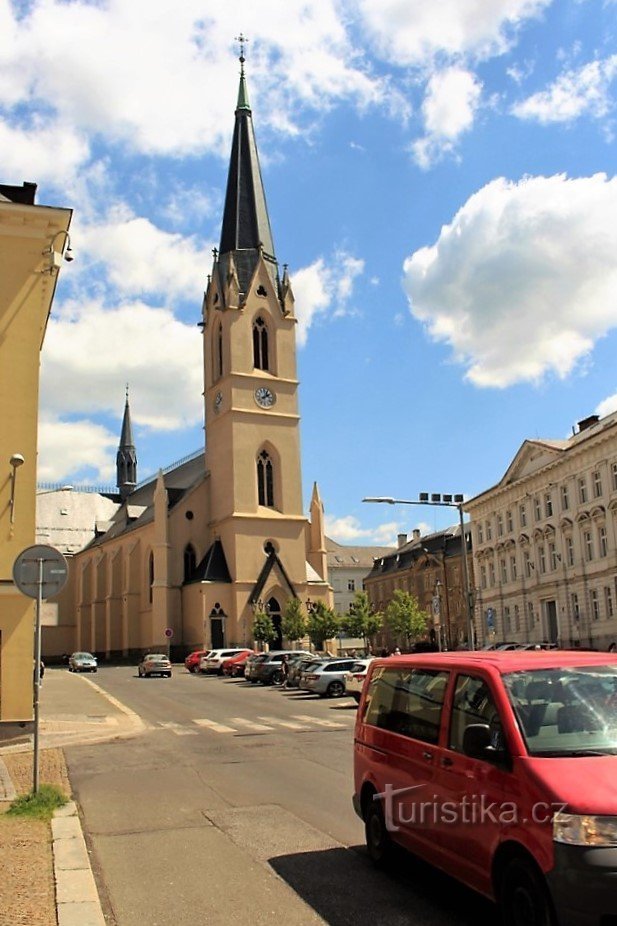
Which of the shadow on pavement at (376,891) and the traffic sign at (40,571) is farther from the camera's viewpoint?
the traffic sign at (40,571)

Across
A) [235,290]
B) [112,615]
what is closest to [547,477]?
[235,290]

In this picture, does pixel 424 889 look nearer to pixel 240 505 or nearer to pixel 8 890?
pixel 8 890

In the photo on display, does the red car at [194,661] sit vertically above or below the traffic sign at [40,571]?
below

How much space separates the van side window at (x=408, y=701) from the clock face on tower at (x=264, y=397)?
198 feet

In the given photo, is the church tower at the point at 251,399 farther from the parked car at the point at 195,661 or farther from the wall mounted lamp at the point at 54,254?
the wall mounted lamp at the point at 54,254

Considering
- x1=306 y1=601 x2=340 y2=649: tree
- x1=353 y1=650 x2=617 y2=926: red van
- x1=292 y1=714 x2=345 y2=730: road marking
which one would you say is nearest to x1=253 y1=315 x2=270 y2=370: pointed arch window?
x1=306 y1=601 x2=340 y2=649: tree

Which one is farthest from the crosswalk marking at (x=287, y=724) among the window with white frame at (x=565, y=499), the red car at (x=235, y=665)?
the window with white frame at (x=565, y=499)

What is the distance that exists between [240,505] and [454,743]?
59197mm

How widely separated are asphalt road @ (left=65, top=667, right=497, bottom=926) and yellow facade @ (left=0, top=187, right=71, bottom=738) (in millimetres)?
1934

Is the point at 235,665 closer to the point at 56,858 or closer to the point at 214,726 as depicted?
the point at 214,726

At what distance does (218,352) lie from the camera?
7100 centimetres

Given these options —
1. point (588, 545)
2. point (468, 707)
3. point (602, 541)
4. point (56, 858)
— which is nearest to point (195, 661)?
point (588, 545)

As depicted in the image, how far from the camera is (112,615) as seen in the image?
75.8 m

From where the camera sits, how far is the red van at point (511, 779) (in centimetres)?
480
